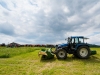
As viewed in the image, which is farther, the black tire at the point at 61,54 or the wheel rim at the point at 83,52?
the wheel rim at the point at 83,52

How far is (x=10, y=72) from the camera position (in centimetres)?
827

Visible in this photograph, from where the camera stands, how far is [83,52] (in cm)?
1227

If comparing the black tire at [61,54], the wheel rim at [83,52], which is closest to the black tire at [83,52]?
the wheel rim at [83,52]

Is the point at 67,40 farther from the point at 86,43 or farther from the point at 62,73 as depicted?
the point at 62,73

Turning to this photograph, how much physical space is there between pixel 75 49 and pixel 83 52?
0.91 m

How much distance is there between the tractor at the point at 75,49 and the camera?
39.2 feet

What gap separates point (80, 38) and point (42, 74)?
6.07m

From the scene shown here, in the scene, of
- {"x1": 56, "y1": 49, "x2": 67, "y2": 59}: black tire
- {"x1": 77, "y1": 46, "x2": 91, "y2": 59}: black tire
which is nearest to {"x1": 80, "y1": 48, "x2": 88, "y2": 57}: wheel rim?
{"x1": 77, "y1": 46, "x2": 91, "y2": 59}: black tire

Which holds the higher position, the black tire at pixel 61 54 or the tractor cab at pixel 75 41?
the tractor cab at pixel 75 41

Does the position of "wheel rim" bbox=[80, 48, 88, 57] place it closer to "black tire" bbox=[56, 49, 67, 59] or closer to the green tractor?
the green tractor

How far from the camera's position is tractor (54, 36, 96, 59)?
39.2 feet

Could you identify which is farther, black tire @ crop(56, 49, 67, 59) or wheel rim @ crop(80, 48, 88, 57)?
wheel rim @ crop(80, 48, 88, 57)

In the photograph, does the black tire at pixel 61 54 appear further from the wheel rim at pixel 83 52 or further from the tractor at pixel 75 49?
the wheel rim at pixel 83 52

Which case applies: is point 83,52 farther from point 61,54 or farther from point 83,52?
point 61,54
